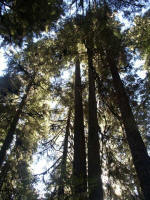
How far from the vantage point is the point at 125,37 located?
25.8 feet

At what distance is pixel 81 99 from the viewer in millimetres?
8555

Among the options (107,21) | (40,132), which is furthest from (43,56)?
(40,132)

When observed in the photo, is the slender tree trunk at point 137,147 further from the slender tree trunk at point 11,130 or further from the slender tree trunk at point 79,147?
the slender tree trunk at point 11,130

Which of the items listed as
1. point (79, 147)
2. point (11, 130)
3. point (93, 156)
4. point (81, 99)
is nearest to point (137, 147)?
point (93, 156)

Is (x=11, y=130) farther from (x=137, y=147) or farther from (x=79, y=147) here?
(x=137, y=147)

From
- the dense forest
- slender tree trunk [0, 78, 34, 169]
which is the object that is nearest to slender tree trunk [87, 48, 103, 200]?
the dense forest

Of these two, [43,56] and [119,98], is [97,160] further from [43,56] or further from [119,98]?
[43,56]

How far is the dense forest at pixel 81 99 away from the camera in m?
4.88

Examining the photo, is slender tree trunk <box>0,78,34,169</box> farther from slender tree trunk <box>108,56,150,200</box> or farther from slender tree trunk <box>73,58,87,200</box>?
slender tree trunk <box>108,56,150,200</box>

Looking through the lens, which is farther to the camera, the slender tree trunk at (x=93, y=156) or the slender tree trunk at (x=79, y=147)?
the slender tree trunk at (x=79, y=147)

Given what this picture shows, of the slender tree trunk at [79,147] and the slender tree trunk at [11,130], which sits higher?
the slender tree trunk at [11,130]

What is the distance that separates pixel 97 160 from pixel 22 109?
6917mm

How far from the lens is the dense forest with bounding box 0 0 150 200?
488 cm

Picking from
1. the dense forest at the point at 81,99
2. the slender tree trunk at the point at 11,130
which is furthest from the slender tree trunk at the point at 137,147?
the slender tree trunk at the point at 11,130
